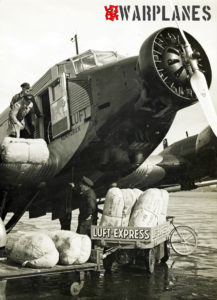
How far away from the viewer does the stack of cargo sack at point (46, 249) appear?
5719 millimetres

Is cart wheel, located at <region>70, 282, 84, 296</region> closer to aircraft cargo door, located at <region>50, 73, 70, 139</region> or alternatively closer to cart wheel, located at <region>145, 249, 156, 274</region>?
cart wheel, located at <region>145, 249, 156, 274</region>

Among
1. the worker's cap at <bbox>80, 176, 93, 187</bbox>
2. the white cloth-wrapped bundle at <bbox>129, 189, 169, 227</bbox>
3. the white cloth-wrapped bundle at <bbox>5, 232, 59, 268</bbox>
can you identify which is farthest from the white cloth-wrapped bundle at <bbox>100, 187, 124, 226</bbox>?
the white cloth-wrapped bundle at <bbox>5, 232, 59, 268</bbox>

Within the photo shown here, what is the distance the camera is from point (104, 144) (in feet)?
28.0

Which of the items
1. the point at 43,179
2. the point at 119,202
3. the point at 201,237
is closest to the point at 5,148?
the point at 43,179

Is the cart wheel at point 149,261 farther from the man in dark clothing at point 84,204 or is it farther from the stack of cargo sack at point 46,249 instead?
the stack of cargo sack at point 46,249

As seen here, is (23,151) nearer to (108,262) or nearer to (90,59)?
(90,59)

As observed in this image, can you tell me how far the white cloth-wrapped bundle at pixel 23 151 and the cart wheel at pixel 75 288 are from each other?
2.91 meters

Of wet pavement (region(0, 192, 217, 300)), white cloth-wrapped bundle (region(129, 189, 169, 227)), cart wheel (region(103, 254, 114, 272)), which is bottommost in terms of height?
wet pavement (region(0, 192, 217, 300))

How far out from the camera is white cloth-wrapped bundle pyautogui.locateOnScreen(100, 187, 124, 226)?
7.56 meters

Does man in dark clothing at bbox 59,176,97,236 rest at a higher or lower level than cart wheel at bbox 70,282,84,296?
higher

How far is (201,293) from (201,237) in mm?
6405

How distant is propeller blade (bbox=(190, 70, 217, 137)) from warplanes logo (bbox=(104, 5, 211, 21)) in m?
1.43

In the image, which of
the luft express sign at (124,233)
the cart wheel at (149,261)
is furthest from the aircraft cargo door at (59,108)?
the cart wheel at (149,261)

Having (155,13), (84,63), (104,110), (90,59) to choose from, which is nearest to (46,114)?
(84,63)
